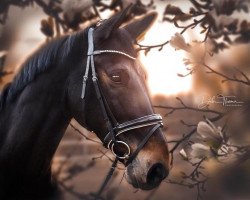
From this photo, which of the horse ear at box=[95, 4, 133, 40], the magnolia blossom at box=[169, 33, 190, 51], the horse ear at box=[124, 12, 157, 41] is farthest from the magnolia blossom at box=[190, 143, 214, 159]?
the horse ear at box=[95, 4, 133, 40]

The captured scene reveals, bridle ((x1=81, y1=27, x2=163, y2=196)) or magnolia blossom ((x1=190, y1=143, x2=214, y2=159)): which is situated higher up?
bridle ((x1=81, y1=27, x2=163, y2=196))

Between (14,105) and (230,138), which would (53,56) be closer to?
(14,105)

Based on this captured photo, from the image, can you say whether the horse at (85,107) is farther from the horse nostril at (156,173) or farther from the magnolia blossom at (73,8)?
the magnolia blossom at (73,8)

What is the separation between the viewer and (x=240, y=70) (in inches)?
76.8

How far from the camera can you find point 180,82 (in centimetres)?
193

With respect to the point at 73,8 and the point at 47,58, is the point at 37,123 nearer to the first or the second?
the point at 47,58

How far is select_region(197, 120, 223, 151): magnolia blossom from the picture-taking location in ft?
5.90

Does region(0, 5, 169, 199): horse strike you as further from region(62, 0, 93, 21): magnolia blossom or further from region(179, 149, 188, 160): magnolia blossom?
region(179, 149, 188, 160): magnolia blossom

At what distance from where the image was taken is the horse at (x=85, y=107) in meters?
1.33

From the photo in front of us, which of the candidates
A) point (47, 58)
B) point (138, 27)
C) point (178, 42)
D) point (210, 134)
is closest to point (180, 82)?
point (178, 42)

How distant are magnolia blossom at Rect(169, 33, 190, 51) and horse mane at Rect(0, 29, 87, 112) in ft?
2.01

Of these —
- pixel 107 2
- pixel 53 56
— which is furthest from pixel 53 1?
pixel 53 56

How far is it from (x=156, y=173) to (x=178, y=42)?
0.81 m

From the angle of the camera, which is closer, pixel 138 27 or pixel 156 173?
pixel 156 173
